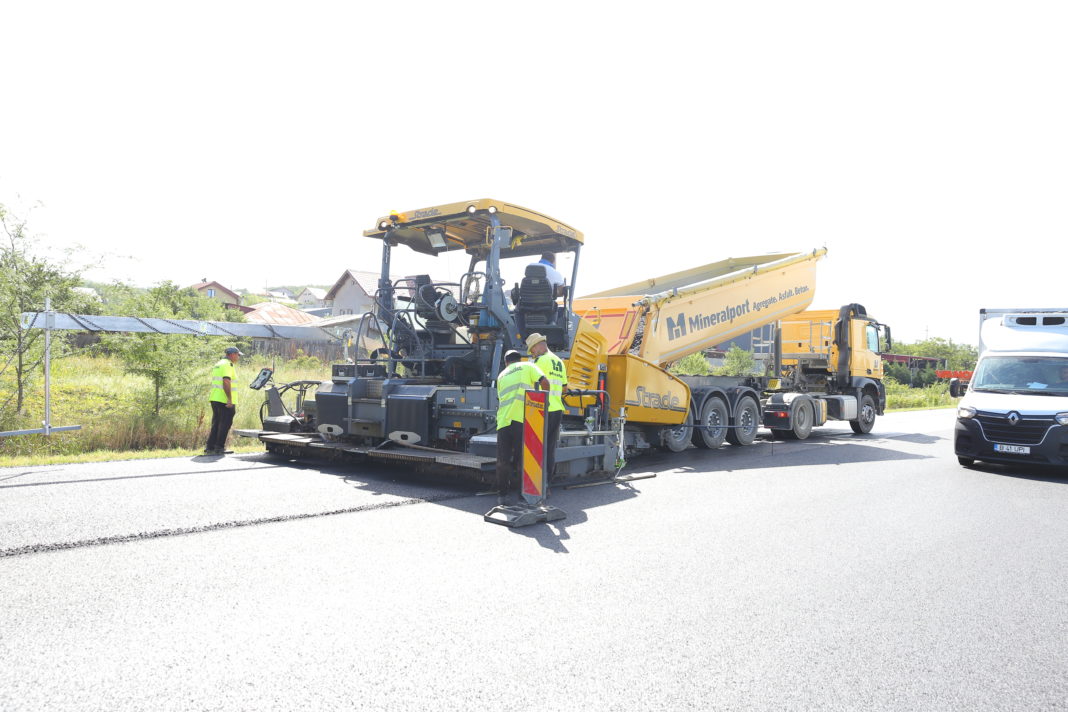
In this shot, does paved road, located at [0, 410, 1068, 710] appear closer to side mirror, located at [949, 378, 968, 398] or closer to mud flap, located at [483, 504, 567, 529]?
mud flap, located at [483, 504, 567, 529]

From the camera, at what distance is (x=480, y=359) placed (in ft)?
26.9

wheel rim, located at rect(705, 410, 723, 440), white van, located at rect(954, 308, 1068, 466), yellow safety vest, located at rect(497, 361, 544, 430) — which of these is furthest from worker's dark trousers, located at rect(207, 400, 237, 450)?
white van, located at rect(954, 308, 1068, 466)

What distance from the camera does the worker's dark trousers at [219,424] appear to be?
9.88 m

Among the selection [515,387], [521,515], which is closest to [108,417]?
[515,387]

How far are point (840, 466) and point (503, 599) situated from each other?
745 centimetres

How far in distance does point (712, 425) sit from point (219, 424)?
7690mm

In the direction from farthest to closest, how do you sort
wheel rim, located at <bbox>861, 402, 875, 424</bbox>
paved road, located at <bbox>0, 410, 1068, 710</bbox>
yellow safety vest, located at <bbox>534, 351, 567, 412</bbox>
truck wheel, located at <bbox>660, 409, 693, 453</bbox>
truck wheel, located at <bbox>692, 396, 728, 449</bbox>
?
wheel rim, located at <bbox>861, 402, 875, 424</bbox>
truck wheel, located at <bbox>692, 396, 728, 449</bbox>
truck wheel, located at <bbox>660, 409, 693, 453</bbox>
yellow safety vest, located at <bbox>534, 351, 567, 412</bbox>
paved road, located at <bbox>0, 410, 1068, 710</bbox>

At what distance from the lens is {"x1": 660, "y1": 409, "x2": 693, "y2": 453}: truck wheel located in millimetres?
10883

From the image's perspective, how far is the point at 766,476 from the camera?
888cm

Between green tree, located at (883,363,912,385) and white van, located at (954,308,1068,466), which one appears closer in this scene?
white van, located at (954,308,1068,466)

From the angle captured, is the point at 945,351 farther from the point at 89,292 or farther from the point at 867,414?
the point at 89,292

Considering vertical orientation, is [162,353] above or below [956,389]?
above

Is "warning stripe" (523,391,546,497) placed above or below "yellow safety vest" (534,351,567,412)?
below

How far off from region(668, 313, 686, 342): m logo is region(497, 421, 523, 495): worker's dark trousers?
500 cm
